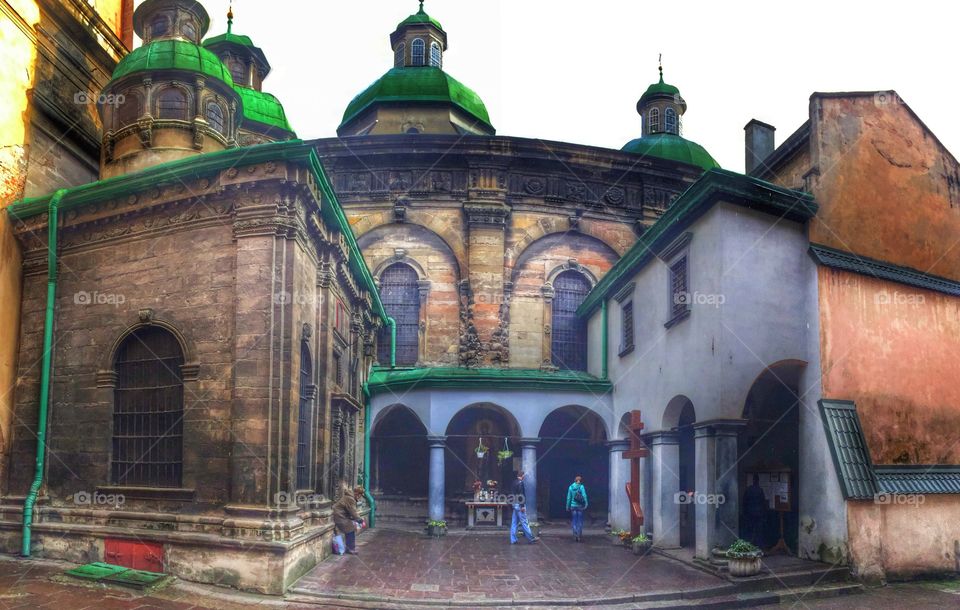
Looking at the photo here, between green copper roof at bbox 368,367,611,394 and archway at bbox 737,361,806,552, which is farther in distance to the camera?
green copper roof at bbox 368,367,611,394

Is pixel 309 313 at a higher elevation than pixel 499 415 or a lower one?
higher

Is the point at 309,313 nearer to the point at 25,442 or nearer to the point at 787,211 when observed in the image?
the point at 25,442

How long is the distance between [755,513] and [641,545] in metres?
2.43

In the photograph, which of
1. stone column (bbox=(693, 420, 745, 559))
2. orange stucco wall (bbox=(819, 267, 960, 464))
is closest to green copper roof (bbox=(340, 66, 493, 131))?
orange stucco wall (bbox=(819, 267, 960, 464))

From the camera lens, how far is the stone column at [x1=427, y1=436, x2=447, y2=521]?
2028cm

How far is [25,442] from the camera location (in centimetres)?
1392

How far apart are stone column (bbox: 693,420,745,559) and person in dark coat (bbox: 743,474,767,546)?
5.21ft

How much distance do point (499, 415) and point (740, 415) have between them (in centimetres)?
1044

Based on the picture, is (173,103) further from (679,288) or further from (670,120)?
(670,120)

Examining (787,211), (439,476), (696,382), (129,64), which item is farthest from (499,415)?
(129,64)

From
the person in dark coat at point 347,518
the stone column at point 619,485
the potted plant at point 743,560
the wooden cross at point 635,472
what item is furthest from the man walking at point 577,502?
the potted plant at point 743,560

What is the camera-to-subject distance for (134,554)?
1213 centimetres

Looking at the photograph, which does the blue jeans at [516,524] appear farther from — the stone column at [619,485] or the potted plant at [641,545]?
the potted plant at [641,545]

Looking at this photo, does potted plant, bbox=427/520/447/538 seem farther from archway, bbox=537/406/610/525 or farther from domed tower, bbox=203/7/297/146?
domed tower, bbox=203/7/297/146
